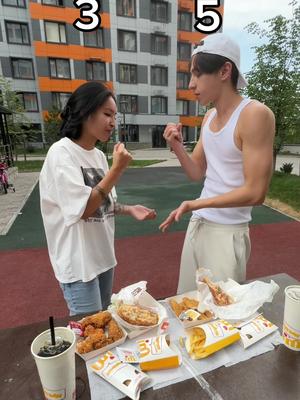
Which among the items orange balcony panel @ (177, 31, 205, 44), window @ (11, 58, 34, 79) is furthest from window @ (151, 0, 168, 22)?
window @ (11, 58, 34, 79)

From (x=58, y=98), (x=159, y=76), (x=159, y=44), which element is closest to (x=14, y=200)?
(x=58, y=98)

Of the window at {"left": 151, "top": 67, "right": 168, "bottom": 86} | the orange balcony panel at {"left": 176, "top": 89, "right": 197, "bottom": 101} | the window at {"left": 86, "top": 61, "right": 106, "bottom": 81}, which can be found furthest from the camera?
the orange balcony panel at {"left": 176, "top": 89, "right": 197, "bottom": 101}

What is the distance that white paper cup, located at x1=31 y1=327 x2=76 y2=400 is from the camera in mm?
797

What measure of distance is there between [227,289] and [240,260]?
0.30 m

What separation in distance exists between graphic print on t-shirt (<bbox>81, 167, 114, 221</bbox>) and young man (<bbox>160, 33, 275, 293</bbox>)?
361mm

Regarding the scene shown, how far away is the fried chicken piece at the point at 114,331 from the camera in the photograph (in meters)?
1.13

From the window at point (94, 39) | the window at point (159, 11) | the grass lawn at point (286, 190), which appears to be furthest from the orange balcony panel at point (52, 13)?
the grass lawn at point (286, 190)

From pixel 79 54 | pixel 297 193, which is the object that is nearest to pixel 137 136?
pixel 79 54

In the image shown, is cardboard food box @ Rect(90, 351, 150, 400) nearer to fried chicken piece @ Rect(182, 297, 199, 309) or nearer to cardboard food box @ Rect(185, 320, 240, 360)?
cardboard food box @ Rect(185, 320, 240, 360)

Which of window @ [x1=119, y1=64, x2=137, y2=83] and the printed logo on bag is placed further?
window @ [x1=119, y1=64, x2=137, y2=83]

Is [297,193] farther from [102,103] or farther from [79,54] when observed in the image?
[79,54]

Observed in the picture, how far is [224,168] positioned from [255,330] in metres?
0.85

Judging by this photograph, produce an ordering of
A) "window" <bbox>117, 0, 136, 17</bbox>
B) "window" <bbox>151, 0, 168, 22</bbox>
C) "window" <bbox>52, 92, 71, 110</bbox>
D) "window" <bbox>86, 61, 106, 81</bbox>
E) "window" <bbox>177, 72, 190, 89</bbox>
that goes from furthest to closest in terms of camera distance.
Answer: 1. "window" <bbox>177, 72, 190, 89</bbox>
2. "window" <bbox>151, 0, 168, 22</bbox>
3. "window" <bbox>86, 61, 106, 81</bbox>
4. "window" <bbox>52, 92, 71, 110</bbox>
5. "window" <bbox>117, 0, 136, 17</bbox>

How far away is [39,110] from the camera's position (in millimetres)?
24234
